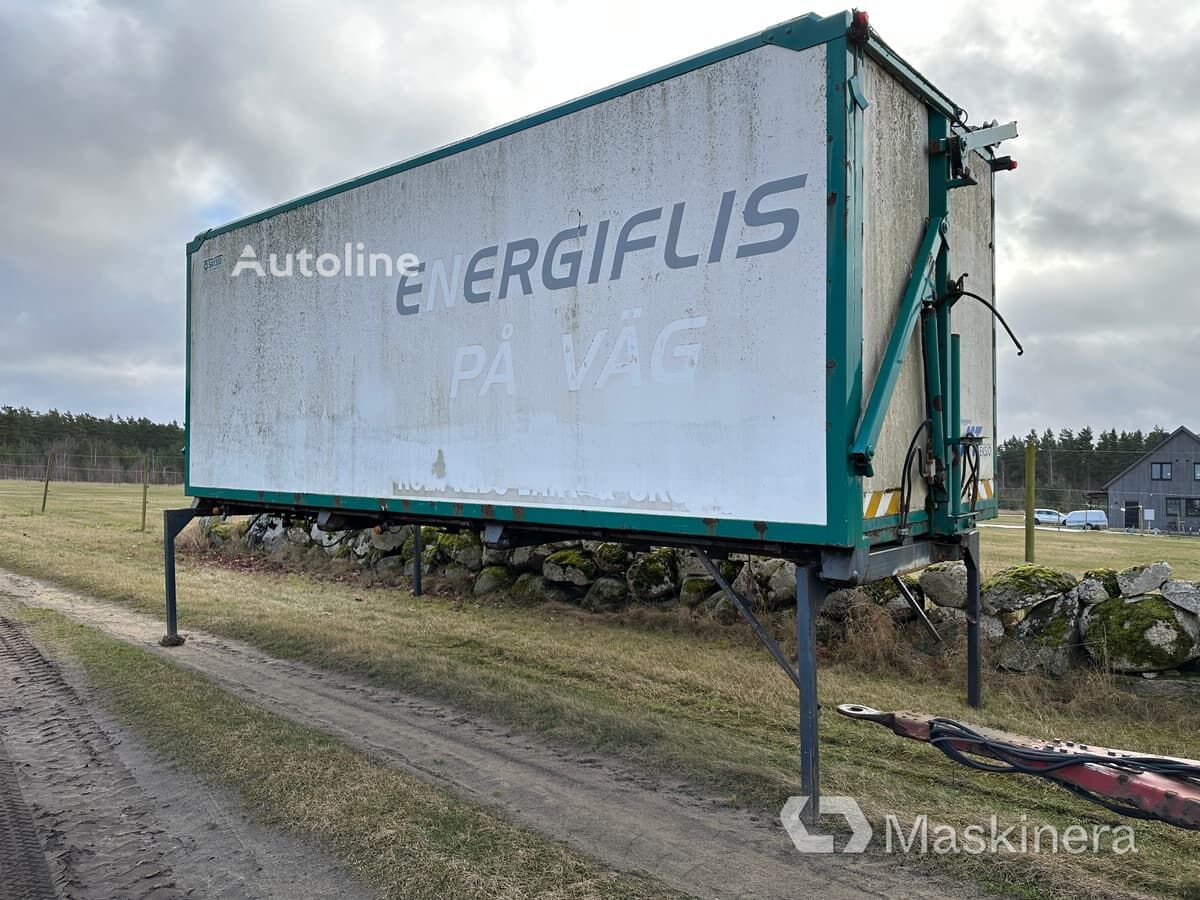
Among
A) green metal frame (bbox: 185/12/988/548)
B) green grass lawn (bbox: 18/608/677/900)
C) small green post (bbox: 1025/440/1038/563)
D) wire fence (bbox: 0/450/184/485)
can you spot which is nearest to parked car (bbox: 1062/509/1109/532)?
small green post (bbox: 1025/440/1038/563)

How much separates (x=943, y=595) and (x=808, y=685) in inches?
151

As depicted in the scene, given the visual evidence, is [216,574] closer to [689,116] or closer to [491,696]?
[491,696]

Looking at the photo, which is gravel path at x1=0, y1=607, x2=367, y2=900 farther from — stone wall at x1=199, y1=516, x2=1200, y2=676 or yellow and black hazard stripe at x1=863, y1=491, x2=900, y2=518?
stone wall at x1=199, y1=516, x2=1200, y2=676

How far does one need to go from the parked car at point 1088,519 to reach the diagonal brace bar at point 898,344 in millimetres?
42733

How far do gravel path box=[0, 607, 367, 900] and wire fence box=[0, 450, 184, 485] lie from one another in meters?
50.0

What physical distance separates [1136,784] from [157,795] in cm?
482

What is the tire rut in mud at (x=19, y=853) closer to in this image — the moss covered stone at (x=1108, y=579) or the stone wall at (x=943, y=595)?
the stone wall at (x=943, y=595)

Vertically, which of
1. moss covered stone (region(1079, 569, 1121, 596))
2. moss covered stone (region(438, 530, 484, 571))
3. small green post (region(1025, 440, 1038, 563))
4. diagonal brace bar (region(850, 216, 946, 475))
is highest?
diagonal brace bar (region(850, 216, 946, 475))

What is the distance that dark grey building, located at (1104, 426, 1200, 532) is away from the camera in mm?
43656

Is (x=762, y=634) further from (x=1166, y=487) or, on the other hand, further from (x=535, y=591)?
(x=1166, y=487)

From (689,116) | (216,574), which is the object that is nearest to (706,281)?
(689,116)

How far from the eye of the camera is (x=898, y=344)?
4492 mm

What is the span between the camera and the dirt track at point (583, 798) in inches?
145

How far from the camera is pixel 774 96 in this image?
4.32m
